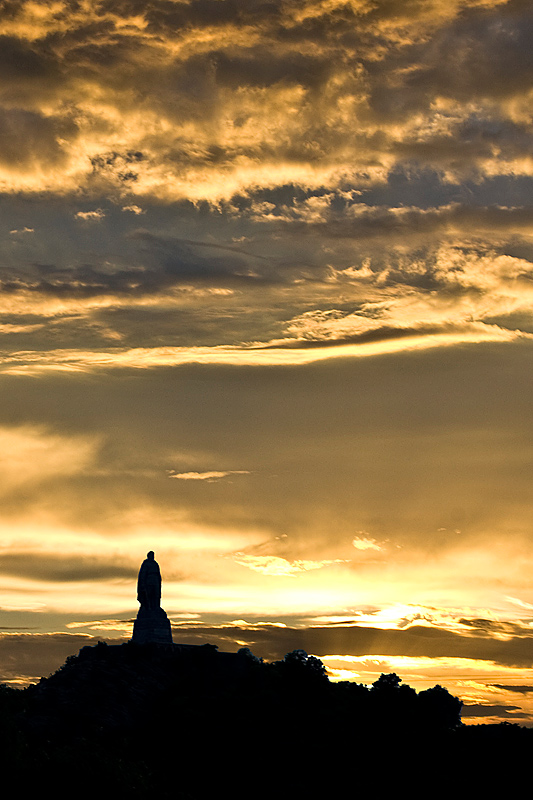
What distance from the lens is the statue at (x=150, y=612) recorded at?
320ft

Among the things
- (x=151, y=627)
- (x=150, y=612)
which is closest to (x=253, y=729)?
(x=151, y=627)

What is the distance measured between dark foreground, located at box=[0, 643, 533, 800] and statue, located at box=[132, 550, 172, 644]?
412 centimetres

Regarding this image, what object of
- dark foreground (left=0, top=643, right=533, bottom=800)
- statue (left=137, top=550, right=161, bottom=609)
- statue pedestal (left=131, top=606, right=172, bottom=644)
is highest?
statue (left=137, top=550, right=161, bottom=609)

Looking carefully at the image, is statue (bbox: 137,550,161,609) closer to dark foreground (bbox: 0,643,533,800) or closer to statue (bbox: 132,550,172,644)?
A: statue (bbox: 132,550,172,644)

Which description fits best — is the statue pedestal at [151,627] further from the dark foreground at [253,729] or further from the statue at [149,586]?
the dark foreground at [253,729]

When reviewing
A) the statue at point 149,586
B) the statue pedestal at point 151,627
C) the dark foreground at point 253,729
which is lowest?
the dark foreground at point 253,729

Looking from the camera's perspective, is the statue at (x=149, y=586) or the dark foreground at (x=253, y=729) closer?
the dark foreground at (x=253, y=729)

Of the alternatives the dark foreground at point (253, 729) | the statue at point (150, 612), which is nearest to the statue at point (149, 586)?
the statue at point (150, 612)

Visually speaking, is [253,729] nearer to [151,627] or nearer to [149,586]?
[151,627]

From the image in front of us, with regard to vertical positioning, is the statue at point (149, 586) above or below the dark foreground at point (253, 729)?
above

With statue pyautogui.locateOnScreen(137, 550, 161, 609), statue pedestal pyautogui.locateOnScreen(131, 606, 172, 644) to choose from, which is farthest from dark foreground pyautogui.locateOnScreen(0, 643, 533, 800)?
statue pyautogui.locateOnScreen(137, 550, 161, 609)

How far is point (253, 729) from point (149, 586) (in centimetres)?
2283

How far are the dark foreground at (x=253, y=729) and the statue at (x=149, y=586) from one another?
267 inches

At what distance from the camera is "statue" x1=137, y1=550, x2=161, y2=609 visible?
99062mm
